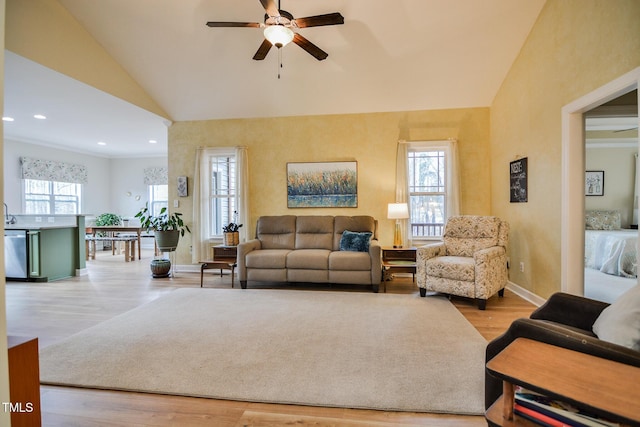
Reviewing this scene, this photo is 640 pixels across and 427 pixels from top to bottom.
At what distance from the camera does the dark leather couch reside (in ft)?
3.42

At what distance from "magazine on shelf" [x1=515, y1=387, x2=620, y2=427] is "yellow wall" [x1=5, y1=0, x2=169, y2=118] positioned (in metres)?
4.84

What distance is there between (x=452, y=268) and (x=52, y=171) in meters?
8.81

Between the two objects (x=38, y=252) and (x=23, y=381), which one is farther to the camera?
(x=38, y=252)

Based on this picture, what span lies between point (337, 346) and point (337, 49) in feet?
11.6

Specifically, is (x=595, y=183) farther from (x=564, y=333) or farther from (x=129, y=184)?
(x=129, y=184)

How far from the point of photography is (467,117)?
465 centimetres

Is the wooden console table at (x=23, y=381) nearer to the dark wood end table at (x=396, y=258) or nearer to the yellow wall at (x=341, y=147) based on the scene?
the dark wood end table at (x=396, y=258)

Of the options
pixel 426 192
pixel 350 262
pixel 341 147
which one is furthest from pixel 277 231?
pixel 426 192

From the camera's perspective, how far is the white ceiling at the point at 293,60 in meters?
3.44


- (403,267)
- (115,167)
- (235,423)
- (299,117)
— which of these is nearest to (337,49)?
(299,117)

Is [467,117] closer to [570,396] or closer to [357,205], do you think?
[357,205]

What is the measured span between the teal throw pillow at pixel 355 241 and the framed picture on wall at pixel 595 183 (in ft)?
14.7

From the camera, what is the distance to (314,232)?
15.2 ft

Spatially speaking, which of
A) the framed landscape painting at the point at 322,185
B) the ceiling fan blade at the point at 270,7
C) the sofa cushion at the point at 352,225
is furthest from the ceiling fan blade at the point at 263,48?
the sofa cushion at the point at 352,225
